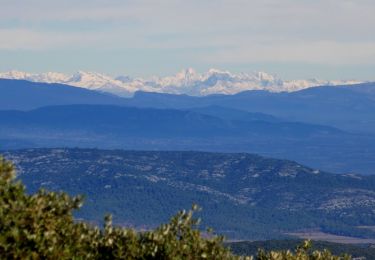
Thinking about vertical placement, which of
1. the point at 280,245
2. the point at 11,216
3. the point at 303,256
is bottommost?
the point at 280,245

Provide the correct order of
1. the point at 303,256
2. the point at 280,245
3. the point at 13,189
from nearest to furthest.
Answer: the point at 13,189, the point at 303,256, the point at 280,245

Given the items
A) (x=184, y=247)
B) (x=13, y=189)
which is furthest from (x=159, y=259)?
(x=13, y=189)

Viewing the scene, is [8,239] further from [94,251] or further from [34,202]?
[94,251]

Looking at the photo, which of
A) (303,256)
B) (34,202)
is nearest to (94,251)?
(34,202)

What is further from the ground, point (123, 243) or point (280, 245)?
point (123, 243)

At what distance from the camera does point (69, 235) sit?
36094 mm

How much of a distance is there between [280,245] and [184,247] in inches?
6317

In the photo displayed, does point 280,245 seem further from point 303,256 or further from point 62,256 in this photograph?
point 62,256

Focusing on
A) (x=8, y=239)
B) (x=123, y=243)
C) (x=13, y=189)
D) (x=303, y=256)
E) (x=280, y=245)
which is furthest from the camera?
(x=280, y=245)

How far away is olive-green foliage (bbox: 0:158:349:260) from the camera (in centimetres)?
3222

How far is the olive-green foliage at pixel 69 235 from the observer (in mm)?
32219

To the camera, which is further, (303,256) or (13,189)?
(303,256)

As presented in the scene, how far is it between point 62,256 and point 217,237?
24.9ft

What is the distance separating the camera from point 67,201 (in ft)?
118
